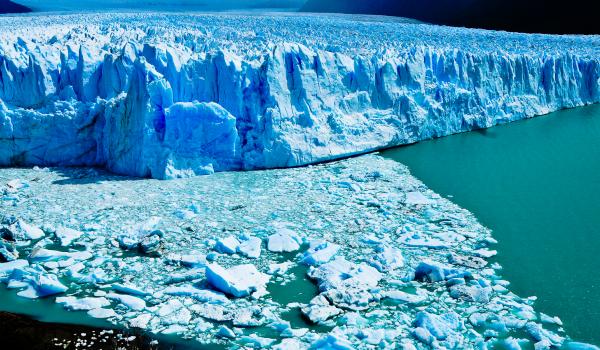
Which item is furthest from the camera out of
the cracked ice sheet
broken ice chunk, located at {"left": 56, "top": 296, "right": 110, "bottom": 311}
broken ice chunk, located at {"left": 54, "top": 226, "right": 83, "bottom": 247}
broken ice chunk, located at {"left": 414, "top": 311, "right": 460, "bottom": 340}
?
broken ice chunk, located at {"left": 54, "top": 226, "right": 83, "bottom": 247}

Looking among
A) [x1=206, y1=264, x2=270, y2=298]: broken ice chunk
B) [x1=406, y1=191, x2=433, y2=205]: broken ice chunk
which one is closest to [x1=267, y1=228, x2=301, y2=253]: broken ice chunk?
[x1=206, y1=264, x2=270, y2=298]: broken ice chunk

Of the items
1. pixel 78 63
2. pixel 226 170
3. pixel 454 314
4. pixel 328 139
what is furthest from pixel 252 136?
pixel 454 314

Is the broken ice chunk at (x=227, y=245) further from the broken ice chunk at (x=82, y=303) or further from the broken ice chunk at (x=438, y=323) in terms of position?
the broken ice chunk at (x=438, y=323)

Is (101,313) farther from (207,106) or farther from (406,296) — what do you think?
(207,106)

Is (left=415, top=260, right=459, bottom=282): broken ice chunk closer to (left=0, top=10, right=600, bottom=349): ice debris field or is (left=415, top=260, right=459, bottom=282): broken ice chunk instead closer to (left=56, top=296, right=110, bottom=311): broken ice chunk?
(left=0, top=10, right=600, bottom=349): ice debris field

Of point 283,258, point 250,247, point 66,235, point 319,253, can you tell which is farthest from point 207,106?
point 319,253
